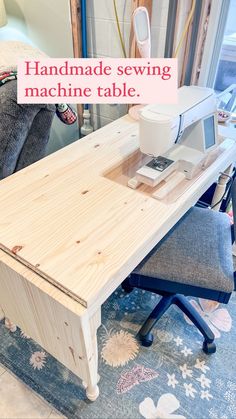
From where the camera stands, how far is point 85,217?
83cm

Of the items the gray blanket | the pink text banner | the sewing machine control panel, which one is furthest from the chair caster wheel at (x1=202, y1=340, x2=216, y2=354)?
the gray blanket

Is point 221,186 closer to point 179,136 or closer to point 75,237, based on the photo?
point 179,136

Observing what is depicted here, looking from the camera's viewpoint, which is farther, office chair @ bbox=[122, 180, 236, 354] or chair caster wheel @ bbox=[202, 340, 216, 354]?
chair caster wheel @ bbox=[202, 340, 216, 354]

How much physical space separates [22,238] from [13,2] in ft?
5.80

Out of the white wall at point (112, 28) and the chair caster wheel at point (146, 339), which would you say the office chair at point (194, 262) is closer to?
the chair caster wheel at point (146, 339)

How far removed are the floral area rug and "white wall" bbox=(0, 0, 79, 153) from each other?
1.17 metres

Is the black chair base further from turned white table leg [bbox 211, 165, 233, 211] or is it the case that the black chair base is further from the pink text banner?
the pink text banner

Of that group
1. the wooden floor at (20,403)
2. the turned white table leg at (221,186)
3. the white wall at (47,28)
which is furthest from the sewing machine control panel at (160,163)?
the white wall at (47,28)

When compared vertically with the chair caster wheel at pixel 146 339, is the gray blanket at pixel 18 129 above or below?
above

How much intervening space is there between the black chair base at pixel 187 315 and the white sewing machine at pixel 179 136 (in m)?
0.47

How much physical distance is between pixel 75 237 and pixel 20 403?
71 cm

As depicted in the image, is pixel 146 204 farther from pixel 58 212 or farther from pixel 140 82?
pixel 140 82

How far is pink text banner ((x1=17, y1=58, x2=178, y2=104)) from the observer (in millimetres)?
1229

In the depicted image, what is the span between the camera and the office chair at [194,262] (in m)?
0.94
